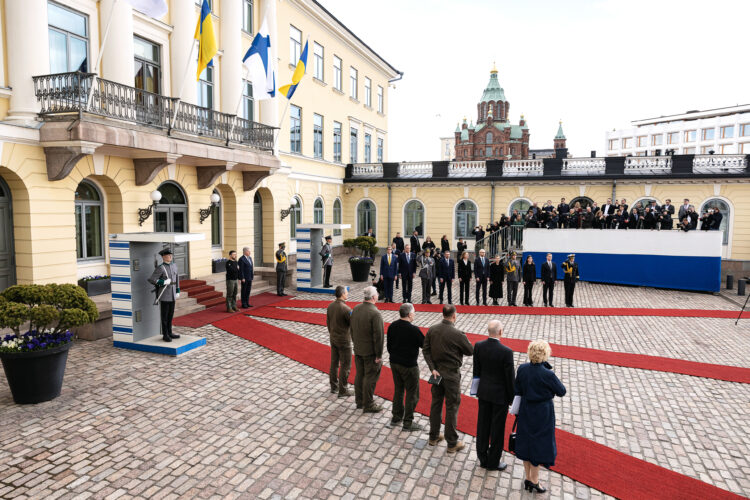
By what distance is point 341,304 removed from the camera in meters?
7.94

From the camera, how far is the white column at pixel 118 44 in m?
12.9

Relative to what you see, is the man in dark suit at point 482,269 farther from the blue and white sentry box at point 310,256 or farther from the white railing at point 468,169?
the white railing at point 468,169

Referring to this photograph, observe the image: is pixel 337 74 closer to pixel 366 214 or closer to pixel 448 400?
pixel 366 214

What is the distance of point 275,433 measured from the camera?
6.86m

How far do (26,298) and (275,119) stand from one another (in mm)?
13928

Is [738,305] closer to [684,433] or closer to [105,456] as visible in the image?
[684,433]

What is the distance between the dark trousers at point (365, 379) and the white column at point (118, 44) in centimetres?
1113

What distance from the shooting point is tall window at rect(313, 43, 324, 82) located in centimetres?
2633

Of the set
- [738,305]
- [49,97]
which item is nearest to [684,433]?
[738,305]

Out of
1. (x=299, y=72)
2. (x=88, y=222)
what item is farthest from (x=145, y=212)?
(x=299, y=72)

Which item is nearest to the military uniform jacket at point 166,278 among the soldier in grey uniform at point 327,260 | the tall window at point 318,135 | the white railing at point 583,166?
the soldier in grey uniform at point 327,260

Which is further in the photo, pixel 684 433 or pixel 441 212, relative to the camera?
pixel 441 212

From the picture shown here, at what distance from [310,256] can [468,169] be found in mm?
14768

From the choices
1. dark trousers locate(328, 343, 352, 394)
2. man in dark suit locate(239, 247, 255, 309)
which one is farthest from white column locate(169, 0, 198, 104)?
dark trousers locate(328, 343, 352, 394)
